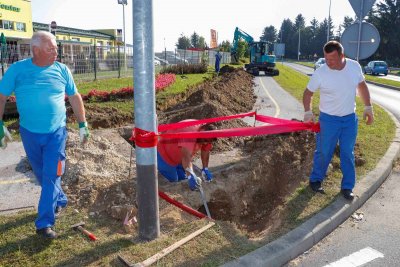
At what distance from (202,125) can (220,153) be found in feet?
7.87

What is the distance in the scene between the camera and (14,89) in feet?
12.2

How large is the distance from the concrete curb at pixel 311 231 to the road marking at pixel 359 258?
0.35 meters

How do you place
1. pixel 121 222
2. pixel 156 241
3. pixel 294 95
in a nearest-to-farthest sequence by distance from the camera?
pixel 156 241
pixel 121 222
pixel 294 95

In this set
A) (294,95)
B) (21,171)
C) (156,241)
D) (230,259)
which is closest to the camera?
(230,259)

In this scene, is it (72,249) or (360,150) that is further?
(360,150)

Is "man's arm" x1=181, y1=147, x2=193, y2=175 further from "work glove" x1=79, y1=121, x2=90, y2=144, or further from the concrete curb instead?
the concrete curb

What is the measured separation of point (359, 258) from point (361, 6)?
5.12 meters

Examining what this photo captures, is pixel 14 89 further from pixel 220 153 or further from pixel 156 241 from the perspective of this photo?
pixel 220 153

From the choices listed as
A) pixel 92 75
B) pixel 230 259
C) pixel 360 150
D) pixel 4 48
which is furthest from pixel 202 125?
pixel 92 75

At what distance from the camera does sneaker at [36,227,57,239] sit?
3.66 meters

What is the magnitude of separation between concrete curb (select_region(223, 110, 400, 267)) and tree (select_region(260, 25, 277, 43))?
15392 centimetres

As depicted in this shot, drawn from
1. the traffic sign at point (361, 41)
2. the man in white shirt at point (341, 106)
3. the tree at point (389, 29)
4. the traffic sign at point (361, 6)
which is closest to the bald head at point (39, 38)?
the man in white shirt at point (341, 106)

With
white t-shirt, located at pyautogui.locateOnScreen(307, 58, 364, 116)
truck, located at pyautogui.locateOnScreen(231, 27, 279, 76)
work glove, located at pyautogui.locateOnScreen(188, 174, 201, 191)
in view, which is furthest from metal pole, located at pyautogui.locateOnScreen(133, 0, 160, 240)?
truck, located at pyautogui.locateOnScreen(231, 27, 279, 76)

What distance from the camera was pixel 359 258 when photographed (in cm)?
371
